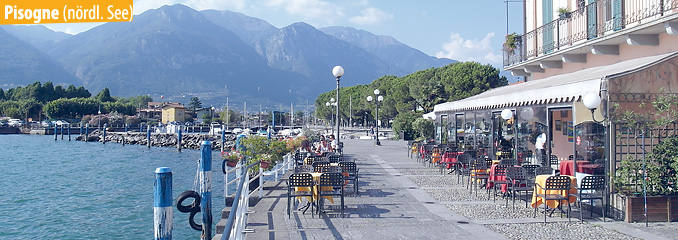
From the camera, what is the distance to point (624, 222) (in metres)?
7.76

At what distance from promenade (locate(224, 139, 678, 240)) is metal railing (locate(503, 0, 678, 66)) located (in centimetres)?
547

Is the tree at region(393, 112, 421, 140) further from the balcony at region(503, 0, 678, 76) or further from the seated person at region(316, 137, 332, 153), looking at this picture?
the seated person at region(316, 137, 332, 153)

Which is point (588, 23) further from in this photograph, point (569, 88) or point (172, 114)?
point (172, 114)

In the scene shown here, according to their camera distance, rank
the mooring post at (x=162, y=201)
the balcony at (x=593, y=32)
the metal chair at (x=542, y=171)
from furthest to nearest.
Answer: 1. the balcony at (x=593, y=32)
2. the metal chair at (x=542, y=171)
3. the mooring post at (x=162, y=201)

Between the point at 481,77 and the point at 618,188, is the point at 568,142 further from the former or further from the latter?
the point at 481,77

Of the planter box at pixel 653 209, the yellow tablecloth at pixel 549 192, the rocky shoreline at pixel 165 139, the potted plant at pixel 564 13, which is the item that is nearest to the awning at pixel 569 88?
the yellow tablecloth at pixel 549 192

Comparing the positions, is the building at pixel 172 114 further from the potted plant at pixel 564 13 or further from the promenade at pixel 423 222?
the promenade at pixel 423 222

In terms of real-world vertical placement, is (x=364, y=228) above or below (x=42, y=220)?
above

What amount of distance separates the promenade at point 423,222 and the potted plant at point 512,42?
9643mm

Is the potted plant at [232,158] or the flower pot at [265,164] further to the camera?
the potted plant at [232,158]

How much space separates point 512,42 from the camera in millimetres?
19031

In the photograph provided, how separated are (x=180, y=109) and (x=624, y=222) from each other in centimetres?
11501

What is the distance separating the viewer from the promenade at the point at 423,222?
23.3 feet

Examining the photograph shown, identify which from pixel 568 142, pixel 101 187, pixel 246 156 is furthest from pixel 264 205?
pixel 101 187
